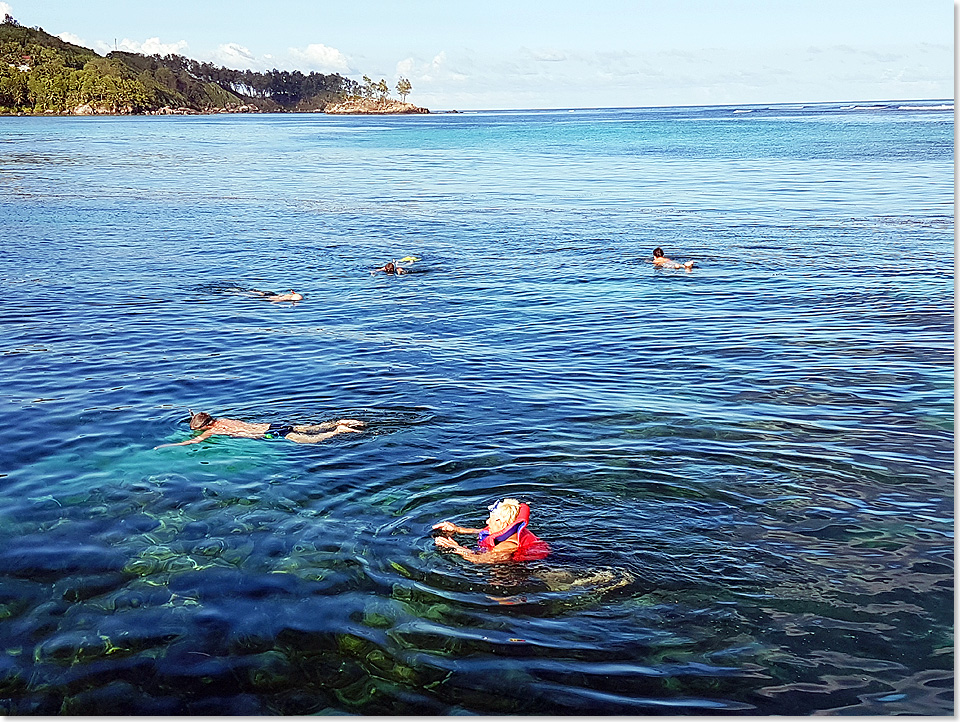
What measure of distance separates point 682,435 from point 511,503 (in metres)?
5.17

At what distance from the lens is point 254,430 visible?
14.7 meters

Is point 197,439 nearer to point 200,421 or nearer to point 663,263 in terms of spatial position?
point 200,421

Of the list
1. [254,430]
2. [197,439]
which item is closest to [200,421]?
[197,439]

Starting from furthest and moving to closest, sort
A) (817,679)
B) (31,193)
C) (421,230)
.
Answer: (31,193)
(421,230)
(817,679)

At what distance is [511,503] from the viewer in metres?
10.7

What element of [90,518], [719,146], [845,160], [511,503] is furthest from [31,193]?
[719,146]

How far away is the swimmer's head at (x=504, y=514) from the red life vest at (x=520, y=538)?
55 millimetres

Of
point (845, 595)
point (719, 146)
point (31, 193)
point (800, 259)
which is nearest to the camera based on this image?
point (845, 595)

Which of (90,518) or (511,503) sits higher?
(511,503)

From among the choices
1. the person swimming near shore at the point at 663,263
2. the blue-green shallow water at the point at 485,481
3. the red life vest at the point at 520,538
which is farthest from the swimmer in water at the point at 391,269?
the red life vest at the point at 520,538

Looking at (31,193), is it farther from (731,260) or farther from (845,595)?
(845,595)

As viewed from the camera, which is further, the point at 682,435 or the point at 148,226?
the point at 148,226

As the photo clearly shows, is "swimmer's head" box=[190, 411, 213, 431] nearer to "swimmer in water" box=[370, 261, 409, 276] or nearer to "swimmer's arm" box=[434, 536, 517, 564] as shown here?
"swimmer's arm" box=[434, 536, 517, 564]

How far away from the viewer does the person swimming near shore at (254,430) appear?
1465cm
